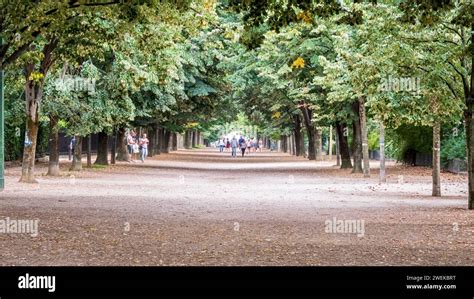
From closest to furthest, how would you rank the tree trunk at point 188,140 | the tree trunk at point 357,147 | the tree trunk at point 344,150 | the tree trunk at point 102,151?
the tree trunk at point 357,147
the tree trunk at point 344,150
the tree trunk at point 102,151
the tree trunk at point 188,140

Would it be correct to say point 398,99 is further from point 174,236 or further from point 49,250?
point 49,250

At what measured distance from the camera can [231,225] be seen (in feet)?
50.0

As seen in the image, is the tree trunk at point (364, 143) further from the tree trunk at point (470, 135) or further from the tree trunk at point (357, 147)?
the tree trunk at point (470, 135)

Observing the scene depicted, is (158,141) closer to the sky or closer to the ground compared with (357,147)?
closer to the sky

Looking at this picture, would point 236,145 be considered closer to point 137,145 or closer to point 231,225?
point 137,145

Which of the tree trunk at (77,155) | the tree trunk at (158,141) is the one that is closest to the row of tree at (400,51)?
the tree trunk at (77,155)

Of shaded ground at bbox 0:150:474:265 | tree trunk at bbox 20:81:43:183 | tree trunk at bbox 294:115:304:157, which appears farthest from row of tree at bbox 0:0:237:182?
tree trunk at bbox 294:115:304:157

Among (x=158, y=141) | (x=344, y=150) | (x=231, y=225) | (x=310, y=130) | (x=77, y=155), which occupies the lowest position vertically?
(x=231, y=225)

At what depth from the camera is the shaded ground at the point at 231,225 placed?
11.0 meters

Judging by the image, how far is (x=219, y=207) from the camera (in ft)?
63.8

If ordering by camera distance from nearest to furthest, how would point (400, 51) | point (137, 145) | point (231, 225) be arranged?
point (231, 225), point (400, 51), point (137, 145)

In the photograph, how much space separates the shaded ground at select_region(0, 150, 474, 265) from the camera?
A: 11.0m

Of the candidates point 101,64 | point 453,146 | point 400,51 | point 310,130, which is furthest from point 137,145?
point 400,51

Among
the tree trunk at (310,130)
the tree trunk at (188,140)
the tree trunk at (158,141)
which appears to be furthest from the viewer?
the tree trunk at (188,140)
